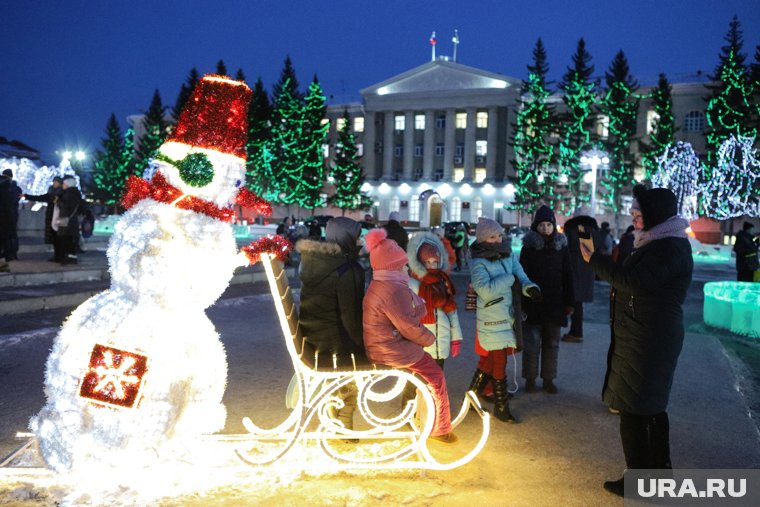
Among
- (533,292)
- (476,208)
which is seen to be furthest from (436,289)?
(476,208)

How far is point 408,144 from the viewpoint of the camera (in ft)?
214

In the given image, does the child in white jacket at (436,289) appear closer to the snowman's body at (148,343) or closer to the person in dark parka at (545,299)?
the person in dark parka at (545,299)

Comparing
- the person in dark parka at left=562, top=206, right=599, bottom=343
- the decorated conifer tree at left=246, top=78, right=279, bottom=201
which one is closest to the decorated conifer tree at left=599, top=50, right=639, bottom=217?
the decorated conifer tree at left=246, top=78, right=279, bottom=201

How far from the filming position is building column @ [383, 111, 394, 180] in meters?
65.8

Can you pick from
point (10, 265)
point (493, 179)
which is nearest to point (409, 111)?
point (493, 179)

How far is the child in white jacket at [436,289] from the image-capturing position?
5.23 m

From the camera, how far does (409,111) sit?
64938mm

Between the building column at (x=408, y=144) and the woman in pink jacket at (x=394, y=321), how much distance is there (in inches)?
2424

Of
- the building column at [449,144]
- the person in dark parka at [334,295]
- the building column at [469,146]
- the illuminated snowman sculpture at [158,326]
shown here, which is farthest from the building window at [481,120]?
the illuminated snowman sculpture at [158,326]

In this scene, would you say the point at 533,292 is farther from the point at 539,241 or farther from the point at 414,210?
the point at 414,210

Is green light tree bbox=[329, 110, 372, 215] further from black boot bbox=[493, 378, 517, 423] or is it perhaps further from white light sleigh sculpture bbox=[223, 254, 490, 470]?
white light sleigh sculpture bbox=[223, 254, 490, 470]

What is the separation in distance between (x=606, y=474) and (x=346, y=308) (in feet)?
7.19

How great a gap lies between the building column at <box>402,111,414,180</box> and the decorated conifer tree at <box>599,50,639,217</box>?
21488 millimetres

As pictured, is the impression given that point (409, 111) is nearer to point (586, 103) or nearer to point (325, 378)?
point (586, 103)
